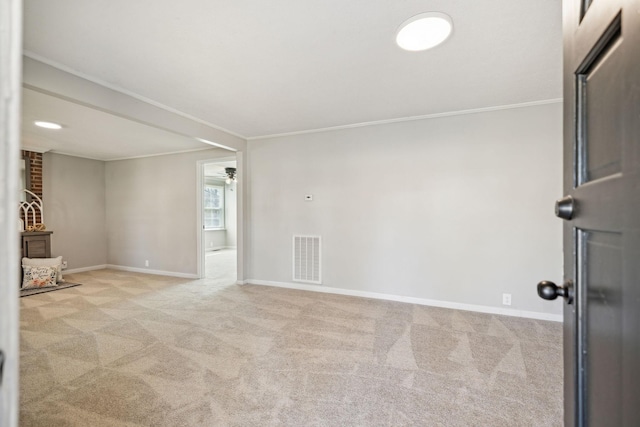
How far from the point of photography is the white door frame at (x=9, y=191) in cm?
35

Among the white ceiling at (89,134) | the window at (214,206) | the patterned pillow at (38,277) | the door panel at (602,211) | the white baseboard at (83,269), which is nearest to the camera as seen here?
the door panel at (602,211)

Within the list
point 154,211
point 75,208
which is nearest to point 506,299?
point 154,211

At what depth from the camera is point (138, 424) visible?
1.64 m

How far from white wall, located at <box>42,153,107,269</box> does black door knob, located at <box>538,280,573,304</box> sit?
23.2 feet

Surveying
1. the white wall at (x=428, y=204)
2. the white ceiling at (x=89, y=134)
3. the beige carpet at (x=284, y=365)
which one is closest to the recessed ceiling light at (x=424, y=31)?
the white wall at (x=428, y=204)

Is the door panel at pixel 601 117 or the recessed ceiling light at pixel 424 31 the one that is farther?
the recessed ceiling light at pixel 424 31

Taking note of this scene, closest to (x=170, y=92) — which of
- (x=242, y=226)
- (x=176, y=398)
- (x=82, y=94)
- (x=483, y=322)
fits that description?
(x=82, y=94)

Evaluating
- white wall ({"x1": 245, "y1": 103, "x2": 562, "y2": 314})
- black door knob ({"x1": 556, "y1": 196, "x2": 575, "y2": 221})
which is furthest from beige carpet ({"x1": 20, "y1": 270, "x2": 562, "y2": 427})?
black door knob ({"x1": 556, "y1": 196, "x2": 575, "y2": 221})

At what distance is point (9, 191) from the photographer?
14.2 inches

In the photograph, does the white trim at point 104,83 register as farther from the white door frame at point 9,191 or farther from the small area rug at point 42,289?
the small area rug at point 42,289

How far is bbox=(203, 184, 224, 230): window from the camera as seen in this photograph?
9.38 metres

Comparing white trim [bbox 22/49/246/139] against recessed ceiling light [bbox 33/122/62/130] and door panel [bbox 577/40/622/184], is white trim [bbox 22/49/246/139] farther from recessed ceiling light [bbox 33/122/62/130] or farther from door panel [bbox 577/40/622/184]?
door panel [bbox 577/40/622/184]

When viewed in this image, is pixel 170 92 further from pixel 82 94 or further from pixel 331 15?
pixel 331 15

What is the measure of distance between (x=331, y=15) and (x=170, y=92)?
185 cm
